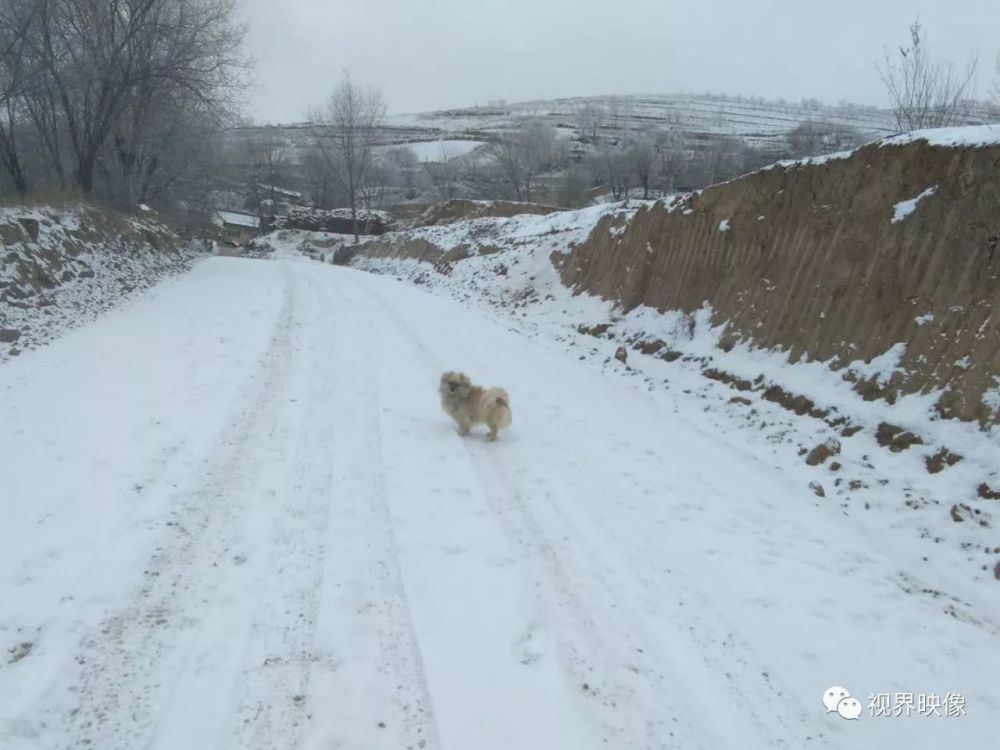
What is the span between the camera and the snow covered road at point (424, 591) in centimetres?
326

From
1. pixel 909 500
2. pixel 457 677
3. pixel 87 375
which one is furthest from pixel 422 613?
pixel 87 375

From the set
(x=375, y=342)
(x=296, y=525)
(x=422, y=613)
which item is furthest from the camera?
(x=375, y=342)

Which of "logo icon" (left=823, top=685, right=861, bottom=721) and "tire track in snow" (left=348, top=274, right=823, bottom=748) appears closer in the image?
"tire track in snow" (left=348, top=274, right=823, bottom=748)

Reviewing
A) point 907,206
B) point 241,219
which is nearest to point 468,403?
point 907,206

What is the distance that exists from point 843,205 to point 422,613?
28.7 ft

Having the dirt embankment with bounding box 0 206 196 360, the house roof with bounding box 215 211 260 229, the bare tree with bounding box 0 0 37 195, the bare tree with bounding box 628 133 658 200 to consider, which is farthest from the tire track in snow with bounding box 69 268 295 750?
the house roof with bounding box 215 211 260 229

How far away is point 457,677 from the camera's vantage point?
3.52 meters

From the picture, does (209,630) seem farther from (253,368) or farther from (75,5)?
(75,5)

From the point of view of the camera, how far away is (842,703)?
11.6 feet

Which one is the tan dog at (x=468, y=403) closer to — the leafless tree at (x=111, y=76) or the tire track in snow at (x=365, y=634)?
the tire track in snow at (x=365, y=634)

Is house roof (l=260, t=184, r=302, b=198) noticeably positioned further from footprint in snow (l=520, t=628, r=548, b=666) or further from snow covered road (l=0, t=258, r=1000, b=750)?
footprint in snow (l=520, t=628, r=548, b=666)

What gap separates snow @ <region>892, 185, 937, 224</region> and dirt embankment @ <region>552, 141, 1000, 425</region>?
0.02 meters

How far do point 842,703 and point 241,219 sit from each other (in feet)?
263

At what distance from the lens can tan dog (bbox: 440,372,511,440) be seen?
7391 millimetres
